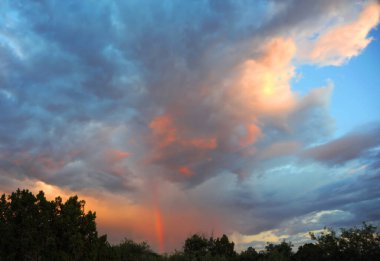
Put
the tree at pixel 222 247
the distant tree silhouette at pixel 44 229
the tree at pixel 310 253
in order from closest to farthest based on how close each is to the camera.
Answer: the distant tree silhouette at pixel 44 229 < the tree at pixel 310 253 < the tree at pixel 222 247

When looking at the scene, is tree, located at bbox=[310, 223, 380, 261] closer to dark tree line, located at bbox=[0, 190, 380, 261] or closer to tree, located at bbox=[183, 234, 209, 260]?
dark tree line, located at bbox=[0, 190, 380, 261]

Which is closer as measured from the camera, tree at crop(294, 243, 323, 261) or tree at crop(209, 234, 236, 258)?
tree at crop(294, 243, 323, 261)

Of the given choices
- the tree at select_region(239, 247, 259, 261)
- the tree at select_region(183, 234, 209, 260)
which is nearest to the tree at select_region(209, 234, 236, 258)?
the tree at select_region(183, 234, 209, 260)

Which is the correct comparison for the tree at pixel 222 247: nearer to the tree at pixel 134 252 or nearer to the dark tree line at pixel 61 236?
the tree at pixel 134 252

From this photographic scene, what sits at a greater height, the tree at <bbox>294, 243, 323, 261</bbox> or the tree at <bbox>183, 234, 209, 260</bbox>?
the tree at <bbox>183, 234, 209, 260</bbox>

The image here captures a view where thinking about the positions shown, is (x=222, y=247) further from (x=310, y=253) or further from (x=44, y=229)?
(x=44, y=229)

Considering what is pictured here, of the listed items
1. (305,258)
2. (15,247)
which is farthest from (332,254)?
(15,247)

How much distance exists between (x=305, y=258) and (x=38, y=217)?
45573 millimetres

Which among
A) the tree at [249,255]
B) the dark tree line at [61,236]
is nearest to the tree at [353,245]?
the dark tree line at [61,236]

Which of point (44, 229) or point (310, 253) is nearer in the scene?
point (44, 229)

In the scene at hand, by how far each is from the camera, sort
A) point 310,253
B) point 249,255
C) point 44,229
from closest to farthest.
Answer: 1. point 44,229
2. point 310,253
3. point 249,255

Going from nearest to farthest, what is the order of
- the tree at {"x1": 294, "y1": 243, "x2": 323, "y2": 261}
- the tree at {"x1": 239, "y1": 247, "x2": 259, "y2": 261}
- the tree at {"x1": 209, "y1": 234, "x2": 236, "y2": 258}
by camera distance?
the tree at {"x1": 294, "y1": 243, "x2": 323, "y2": 261}
the tree at {"x1": 239, "y1": 247, "x2": 259, "y2": 261}
the tree at {"x1": 209, "y1": 234, "x2": 236, "y2": 258}

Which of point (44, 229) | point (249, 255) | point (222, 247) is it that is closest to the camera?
point (44, 229)

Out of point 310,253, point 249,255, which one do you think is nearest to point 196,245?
point 249,255
